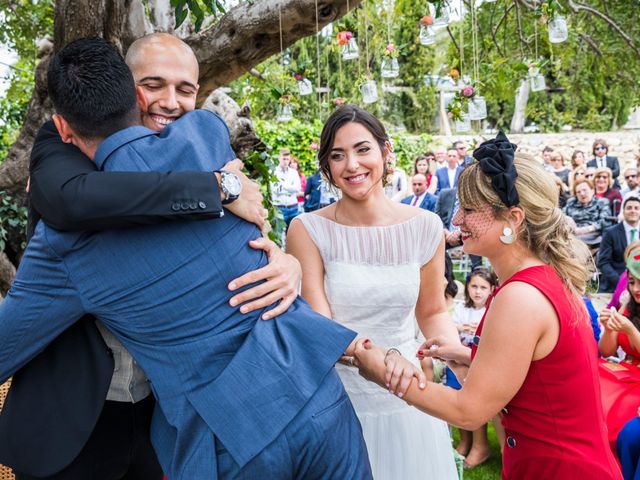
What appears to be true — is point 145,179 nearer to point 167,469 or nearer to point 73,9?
point 167,469

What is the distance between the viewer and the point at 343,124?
286 centimetres

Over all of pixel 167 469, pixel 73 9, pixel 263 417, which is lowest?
pixel 167 469

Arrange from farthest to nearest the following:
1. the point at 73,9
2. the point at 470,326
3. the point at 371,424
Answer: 1. the point at 470,326
2. the point at 73,9
3. the point at 371,424

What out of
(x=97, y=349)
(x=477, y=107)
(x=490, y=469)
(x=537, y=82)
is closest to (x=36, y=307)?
(x=97, y=349)

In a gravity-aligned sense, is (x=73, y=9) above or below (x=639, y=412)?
above

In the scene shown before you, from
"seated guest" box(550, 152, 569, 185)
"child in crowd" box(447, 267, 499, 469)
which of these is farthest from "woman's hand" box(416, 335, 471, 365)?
"seated guest" box(550, 152, 569, 185)

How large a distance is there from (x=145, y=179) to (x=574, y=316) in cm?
134

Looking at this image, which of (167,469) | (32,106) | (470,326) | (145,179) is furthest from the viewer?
(470,326)

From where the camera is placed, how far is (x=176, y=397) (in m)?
1.62

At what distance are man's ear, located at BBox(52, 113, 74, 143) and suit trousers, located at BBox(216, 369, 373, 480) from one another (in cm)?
96

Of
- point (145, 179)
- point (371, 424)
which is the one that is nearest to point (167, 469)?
point (145, 179)

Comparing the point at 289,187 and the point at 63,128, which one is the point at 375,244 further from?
the point at 289,187

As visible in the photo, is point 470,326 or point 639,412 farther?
point 470,326

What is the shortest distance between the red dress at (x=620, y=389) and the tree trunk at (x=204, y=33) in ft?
9.54
